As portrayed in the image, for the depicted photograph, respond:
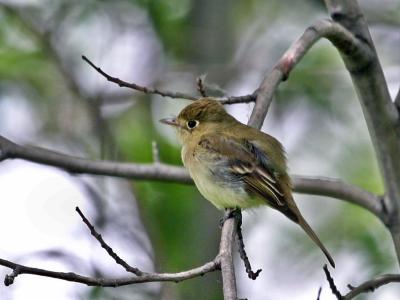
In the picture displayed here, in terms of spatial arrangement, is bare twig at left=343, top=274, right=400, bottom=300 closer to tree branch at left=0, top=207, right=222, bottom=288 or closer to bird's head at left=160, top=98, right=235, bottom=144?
tree branch at left=0, top=207, right=222, bottom=288

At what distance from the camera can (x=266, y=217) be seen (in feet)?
31.1

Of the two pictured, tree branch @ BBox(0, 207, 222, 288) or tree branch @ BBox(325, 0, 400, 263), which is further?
tree branch @ BBox(325, 0, 400, 263)

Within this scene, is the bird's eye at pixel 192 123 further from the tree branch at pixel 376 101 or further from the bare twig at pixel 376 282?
the bare twig at pixel 376 282

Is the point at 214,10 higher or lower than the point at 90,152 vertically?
higher

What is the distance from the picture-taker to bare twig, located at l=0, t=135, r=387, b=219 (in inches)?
207

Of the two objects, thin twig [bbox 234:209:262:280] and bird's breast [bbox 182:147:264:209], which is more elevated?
bird's breast [bbox 182:147:264:209]

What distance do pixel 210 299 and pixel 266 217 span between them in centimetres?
275

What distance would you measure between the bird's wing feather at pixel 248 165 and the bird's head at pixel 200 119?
18 centimetres

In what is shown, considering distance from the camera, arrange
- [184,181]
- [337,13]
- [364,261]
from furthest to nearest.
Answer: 1. [364,261]
2. [184,181]
3. [337,13]

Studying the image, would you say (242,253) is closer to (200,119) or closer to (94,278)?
(94,278)

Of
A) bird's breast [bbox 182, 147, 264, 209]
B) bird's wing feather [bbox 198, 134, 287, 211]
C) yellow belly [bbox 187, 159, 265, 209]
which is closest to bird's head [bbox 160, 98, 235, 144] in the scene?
bird's wing feather [bbox 198, 134, 287, 211]

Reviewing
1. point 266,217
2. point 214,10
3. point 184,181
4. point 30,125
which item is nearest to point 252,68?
point 214,10

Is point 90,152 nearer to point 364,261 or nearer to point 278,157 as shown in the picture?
point 364,261

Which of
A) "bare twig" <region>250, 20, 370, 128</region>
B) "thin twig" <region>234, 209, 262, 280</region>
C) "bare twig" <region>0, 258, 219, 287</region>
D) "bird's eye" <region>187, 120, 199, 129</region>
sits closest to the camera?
"bare twig" <region>0, 258, 219, 287</region>
